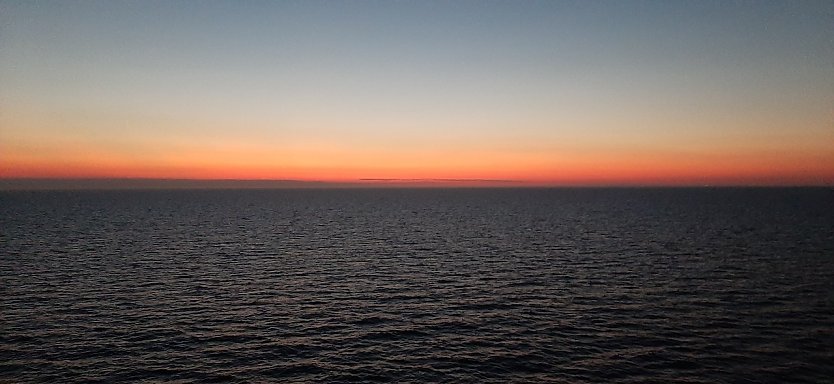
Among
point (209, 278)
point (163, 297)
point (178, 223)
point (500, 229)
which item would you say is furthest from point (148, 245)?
point (500, 229)

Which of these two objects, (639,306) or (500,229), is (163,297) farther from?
(500,229)

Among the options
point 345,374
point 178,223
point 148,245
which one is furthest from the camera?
point 178,223

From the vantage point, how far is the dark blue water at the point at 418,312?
104 ft

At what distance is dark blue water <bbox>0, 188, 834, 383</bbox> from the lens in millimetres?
31812

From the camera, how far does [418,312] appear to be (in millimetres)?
44594

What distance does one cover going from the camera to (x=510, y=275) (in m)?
60.5

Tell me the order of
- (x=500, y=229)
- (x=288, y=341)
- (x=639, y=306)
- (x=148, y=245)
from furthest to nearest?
(x=500, y=229)
(x=148, y=245)
(x=639, y=306)
(x=288, y=341)

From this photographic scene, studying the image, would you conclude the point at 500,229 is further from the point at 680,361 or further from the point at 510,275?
the point at 680,361

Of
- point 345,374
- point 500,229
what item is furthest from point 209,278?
point 500,229

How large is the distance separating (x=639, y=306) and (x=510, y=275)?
17644 millimetres

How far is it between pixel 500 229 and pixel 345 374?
89.9 metres

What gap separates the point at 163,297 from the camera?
4828 centimetres

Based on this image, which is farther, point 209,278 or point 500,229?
point 500,229

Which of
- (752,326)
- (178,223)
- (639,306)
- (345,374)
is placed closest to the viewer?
(345,374)
